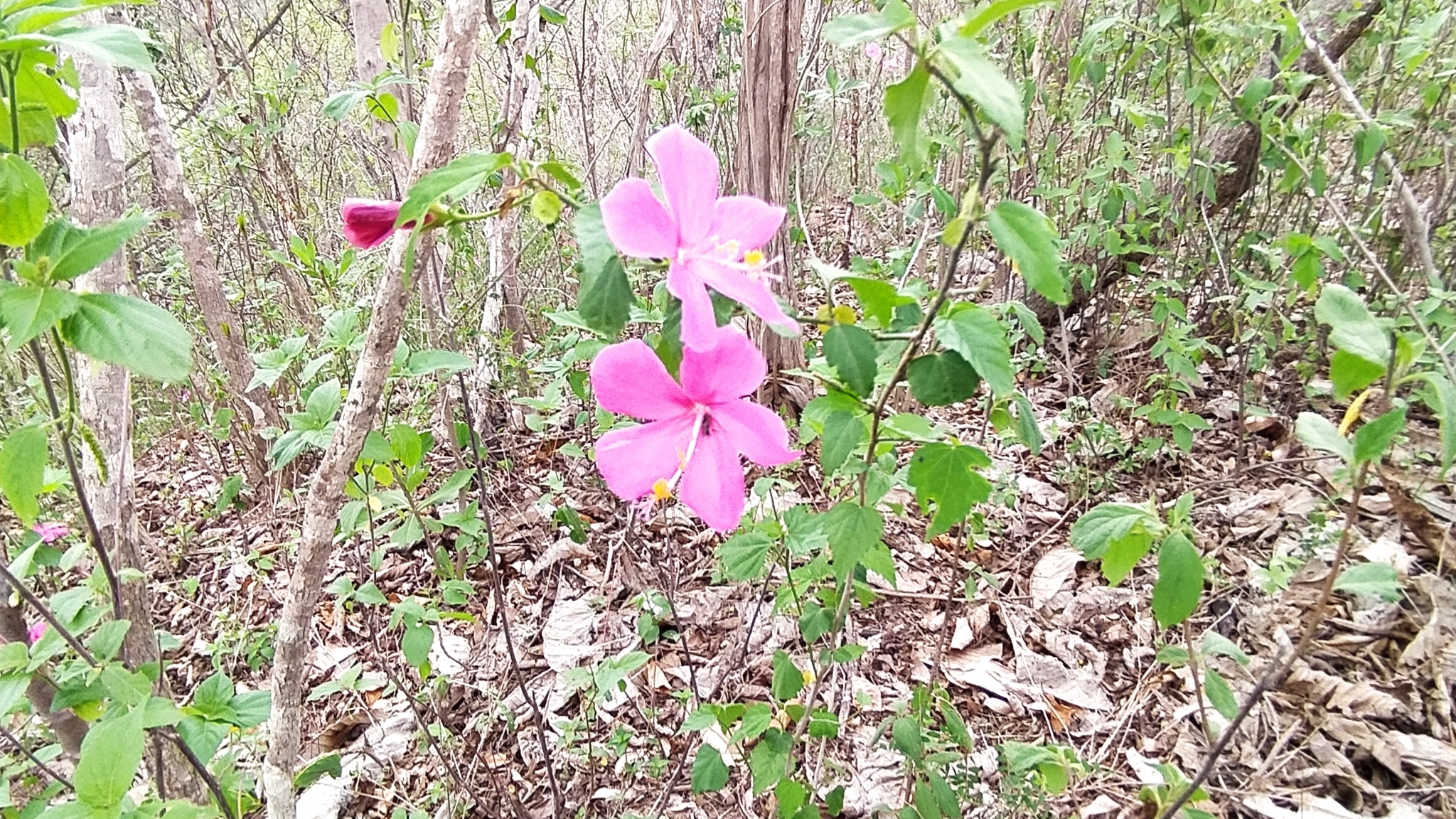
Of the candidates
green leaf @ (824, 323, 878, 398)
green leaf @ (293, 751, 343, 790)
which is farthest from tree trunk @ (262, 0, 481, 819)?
green leaf @ (824, 323, 878, 398)

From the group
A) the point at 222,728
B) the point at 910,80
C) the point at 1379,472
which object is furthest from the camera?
the point at 1379,472

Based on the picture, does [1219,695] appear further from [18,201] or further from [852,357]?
[18,201]

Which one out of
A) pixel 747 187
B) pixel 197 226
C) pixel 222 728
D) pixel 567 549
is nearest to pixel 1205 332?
pixel 747 187

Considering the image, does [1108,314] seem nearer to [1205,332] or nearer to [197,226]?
[1205,332]

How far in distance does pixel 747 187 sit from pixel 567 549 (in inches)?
49.5

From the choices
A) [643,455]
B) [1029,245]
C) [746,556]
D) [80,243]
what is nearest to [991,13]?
[1029,245]

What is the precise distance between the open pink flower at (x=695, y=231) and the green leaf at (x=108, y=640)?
1.00 m

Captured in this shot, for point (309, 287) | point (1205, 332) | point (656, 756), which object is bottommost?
point (656, 756)

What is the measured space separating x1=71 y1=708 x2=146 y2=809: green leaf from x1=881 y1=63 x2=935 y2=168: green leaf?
1097 millimetres

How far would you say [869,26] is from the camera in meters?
0.67

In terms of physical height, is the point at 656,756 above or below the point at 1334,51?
below

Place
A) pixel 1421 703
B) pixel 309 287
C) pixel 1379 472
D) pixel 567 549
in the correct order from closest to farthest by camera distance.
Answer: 1. pixel 1421 703
2. pixel 1379 472
3. pixel 567 549
4. pixel 309 287

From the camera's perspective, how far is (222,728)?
3.79 feet

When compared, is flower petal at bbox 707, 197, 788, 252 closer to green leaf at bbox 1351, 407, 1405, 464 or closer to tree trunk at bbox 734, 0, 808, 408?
green leaf at bbox 1351, 407, 1405, 464
